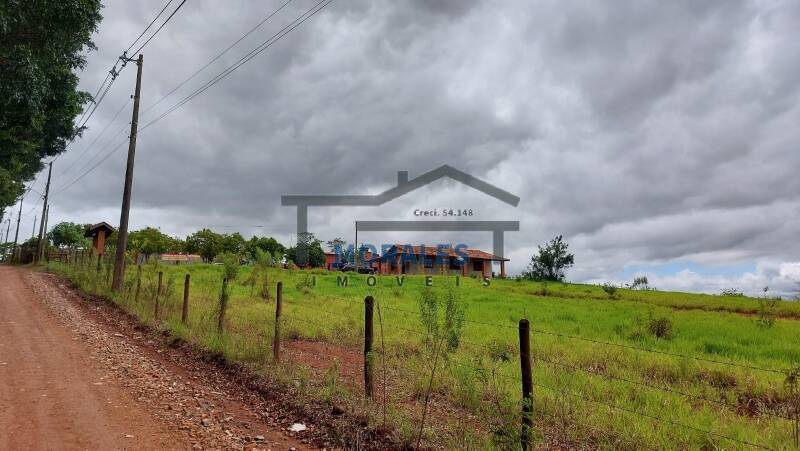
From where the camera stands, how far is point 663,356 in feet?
31.7

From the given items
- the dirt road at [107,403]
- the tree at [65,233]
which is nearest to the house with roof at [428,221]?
the dirt road at [107,403]

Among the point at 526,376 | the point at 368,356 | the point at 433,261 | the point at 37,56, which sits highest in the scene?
the point at 37,56

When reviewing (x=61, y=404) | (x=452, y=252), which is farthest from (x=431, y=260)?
(x=61, y=404)

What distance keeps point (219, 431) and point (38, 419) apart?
2134mm

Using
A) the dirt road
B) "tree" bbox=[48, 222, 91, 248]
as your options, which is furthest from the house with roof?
"tree" bbox=[48, 222, 91, 248]

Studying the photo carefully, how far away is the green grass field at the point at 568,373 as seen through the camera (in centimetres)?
504

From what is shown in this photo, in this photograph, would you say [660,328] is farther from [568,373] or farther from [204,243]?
[204,243]

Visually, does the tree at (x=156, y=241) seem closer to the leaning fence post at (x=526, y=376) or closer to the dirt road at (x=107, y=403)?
the dirt road at (x=107, y=403)

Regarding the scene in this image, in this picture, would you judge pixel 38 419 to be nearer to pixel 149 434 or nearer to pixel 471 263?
pixel 149 434

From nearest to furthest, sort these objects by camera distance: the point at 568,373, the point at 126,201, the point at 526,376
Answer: the point at 526,376
the point at 568,373
the point at 126,201

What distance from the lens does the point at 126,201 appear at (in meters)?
17.5

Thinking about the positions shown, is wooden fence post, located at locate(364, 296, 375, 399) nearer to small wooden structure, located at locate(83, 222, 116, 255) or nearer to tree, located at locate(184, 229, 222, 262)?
small wooden structure, located at locate(83, 222, 116, 255)

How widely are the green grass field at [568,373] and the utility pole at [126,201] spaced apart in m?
0.78

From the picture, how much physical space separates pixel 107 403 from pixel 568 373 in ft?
23.2
